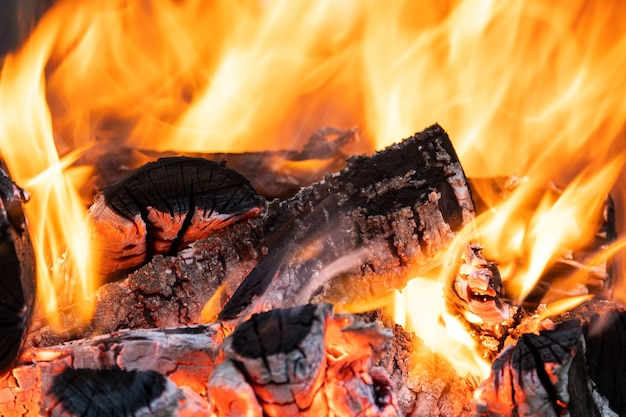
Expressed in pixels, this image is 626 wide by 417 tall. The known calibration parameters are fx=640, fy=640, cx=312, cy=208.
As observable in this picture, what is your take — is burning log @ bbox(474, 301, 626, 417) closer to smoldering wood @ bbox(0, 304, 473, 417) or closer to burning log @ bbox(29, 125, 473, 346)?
smoldering wood @ bbox(0, 304, 473, 417)

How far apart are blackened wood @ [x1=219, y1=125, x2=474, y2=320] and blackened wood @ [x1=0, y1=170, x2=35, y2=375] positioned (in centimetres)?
68

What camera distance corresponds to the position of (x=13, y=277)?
1485 millimetres

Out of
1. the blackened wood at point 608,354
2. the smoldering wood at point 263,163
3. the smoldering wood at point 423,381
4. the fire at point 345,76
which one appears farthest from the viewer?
the fire at point 345,76

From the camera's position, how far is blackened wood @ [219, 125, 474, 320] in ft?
7.00

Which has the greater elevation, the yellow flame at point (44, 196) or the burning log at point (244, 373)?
the yellow flame at point (44, 196)

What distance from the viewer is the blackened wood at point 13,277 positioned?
4.84ft

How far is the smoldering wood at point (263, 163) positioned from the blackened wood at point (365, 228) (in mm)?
551

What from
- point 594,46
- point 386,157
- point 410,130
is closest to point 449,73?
point 410,130

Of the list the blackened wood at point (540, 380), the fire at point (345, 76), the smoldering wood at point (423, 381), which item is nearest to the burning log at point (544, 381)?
the blackened wood at point (540, 380)

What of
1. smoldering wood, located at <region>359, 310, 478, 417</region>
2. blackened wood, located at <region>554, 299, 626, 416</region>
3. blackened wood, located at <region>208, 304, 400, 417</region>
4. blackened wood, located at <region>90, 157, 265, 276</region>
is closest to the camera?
Answer: blackened wood, located at <region>208, 304, 400, 417</region>

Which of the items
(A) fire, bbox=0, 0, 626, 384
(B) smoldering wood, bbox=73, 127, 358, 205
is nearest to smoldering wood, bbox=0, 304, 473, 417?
(B) smoldering wood, bbox=73, 127, 358, 205

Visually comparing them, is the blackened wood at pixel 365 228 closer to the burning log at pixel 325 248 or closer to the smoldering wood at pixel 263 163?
the burning log at pixel 325 248

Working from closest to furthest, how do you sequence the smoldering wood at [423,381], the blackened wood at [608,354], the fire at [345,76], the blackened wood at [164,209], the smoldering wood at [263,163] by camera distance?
the blackened wood at [608,354]
the smoldering wood at [423,381]
the blackened wood at [164,209]
the smoldering wood at [263,163]
the fire at [345,76]

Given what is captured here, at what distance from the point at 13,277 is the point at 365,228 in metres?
1.14
